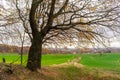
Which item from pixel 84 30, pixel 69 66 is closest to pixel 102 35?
pixel 84 30

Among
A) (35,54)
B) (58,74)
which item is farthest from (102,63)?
(35,54)

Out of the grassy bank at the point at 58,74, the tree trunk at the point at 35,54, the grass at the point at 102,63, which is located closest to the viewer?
the grassy bank at the point at 58,74

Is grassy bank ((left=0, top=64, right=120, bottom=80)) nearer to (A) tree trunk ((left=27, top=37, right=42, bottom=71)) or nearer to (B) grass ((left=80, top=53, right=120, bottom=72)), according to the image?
(A) tree trunk ((left=27, top=37, right=42, bottom=71))

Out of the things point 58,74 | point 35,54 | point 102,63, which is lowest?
point 58,74

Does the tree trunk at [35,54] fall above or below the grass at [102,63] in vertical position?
above

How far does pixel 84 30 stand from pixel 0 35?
5.88 meters

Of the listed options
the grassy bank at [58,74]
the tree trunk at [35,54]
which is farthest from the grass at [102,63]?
the tree trunk at [35,54]

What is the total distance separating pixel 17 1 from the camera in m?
28.2

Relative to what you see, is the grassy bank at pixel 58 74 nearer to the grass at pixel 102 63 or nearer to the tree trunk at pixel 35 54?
the tree trunk at pixel 35 54

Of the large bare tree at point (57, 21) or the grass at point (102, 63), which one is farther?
the grass at point (102, 63)

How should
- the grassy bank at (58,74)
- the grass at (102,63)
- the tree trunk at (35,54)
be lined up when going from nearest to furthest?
the grassy bank at (58,74) → the tree trunk at (35,54) → the grass at (102,63)

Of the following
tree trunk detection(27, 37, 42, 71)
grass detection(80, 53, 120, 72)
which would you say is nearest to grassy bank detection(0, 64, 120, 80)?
tree trunk detection(27, 37, 42, 71)

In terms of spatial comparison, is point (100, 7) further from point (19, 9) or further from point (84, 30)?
point (19, 9)

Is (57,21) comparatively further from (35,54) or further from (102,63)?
(102,63)
